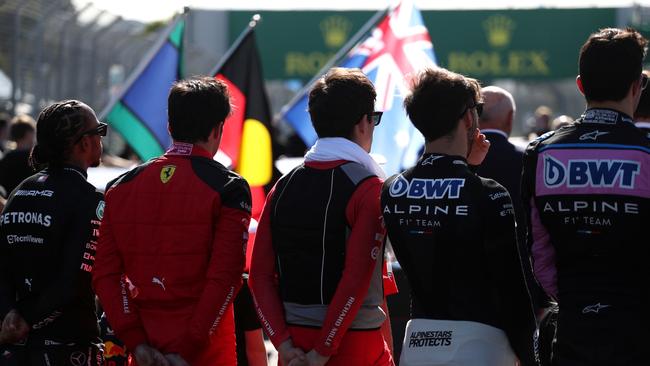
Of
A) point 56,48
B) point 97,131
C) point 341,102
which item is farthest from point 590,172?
point 56,48

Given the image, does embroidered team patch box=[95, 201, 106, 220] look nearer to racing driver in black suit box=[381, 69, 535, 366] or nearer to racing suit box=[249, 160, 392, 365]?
racing suit box=[249, 160, 392, 365]

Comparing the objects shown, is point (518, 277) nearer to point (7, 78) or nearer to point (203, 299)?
point (203, 299)

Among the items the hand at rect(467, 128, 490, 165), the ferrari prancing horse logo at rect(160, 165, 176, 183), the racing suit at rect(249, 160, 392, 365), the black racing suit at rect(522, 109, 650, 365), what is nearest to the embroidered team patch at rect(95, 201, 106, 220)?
the ferrari prancing horse logo at rect(160, 165, 176, 183)

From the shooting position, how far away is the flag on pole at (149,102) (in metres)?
7.98

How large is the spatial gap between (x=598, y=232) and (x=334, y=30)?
963 inches

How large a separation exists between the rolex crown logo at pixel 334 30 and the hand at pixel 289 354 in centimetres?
2379

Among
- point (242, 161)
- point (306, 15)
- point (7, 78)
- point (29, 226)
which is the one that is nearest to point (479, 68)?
point (306, 15)

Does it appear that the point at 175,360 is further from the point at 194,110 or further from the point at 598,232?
the point at 598,232

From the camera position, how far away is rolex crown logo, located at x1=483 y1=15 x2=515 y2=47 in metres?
27.9

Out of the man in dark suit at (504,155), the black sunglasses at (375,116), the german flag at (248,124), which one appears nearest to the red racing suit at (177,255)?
the black sunglasses at (375,116)

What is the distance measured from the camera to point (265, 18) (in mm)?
27984

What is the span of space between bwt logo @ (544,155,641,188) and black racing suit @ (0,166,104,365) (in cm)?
190

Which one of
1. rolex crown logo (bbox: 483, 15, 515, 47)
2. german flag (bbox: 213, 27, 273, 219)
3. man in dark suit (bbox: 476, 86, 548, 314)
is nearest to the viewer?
man in dark suit (bbox: 476, 86, 548, 314)

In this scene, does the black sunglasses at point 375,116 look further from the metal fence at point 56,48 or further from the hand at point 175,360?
the metal fence at point 56,48
